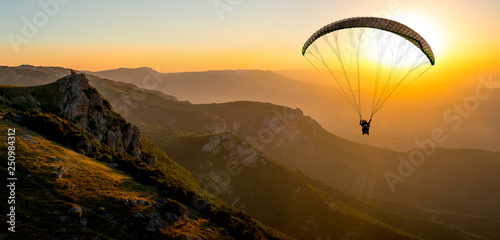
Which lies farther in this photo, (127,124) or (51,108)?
(127,124)

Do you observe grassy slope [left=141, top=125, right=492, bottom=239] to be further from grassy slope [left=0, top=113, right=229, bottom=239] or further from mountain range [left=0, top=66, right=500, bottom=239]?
grassy slope [left=0, top=113, right=229, bottom=239]

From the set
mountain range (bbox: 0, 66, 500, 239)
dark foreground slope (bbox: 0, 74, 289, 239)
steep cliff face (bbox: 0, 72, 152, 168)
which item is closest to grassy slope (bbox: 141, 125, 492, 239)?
mountain range (bbox: 0, 66, 500, 239)

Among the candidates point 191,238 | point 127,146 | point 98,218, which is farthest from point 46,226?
point 127,146

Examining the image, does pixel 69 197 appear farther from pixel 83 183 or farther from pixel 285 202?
pixel 285 202

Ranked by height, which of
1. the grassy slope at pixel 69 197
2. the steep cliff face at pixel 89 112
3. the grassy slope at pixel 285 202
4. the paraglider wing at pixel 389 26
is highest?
the paraglider wing at pixel 389 26

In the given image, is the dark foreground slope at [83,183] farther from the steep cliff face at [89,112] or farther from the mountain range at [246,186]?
Result: the mountain range at [246,186]

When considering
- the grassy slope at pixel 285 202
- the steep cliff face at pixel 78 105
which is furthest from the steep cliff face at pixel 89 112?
the grassy slope at pixel 285 202

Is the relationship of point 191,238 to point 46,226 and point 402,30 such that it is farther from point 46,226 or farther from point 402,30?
point 402,30
